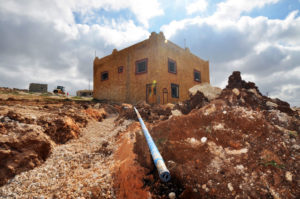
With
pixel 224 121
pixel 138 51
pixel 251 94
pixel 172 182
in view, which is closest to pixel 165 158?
Result: pixel 172 182

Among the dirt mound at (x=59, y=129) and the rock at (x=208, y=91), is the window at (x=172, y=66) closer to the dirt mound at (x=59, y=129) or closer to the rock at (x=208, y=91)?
the rock at (x=208, y=91)

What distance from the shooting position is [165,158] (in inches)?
116

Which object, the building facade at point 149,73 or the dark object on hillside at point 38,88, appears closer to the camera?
the building facade at point 149,73

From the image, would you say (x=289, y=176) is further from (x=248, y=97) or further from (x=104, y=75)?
(x=104, y=75)

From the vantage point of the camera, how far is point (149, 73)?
13797mm

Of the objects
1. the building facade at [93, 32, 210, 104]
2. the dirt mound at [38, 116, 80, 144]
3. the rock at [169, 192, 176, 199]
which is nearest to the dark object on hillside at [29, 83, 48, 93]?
the building facade at [93, 32, 210, 104]

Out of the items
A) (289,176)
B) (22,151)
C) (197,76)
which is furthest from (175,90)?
(289,176)

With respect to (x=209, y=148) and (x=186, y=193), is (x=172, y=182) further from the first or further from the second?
(x=209, y=148)

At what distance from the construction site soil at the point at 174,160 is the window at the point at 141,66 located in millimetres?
10210

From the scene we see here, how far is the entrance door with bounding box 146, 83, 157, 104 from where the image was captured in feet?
43.9

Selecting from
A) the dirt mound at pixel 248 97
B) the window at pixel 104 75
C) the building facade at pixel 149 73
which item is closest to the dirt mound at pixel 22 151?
the dirt mound at pixel 248 97

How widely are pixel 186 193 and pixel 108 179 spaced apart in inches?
53.6

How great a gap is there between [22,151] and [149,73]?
441 inches

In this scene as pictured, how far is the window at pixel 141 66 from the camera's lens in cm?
1419
